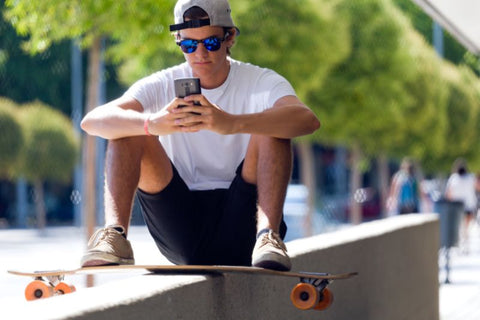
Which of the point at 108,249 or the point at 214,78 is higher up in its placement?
the point at 214,78

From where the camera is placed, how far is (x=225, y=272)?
3912 millimetres

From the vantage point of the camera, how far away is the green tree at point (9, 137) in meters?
37.0

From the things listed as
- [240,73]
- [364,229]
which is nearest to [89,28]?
[364,229]

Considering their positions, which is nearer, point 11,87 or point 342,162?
point 11,87

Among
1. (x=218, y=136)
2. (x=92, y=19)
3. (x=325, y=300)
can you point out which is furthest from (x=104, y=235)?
(x=92, y=19)

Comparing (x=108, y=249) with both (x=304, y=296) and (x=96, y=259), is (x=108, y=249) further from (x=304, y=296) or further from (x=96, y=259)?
(x=304, y=296)

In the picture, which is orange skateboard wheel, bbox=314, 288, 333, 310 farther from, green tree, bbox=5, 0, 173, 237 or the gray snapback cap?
green tree, bbox=5, 0, 173, 237

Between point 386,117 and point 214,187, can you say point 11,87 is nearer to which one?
point 386,117

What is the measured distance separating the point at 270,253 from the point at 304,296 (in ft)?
0.68

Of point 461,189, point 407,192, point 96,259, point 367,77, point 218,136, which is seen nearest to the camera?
point 96,259

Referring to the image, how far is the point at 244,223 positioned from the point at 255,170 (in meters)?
0.24

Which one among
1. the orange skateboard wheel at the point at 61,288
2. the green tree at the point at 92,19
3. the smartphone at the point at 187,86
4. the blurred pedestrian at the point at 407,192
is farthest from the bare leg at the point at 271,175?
the blurred pedestrian at the point at 407,192

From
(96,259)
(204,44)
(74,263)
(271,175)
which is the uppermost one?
(204,44)

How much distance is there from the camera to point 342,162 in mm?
57344
